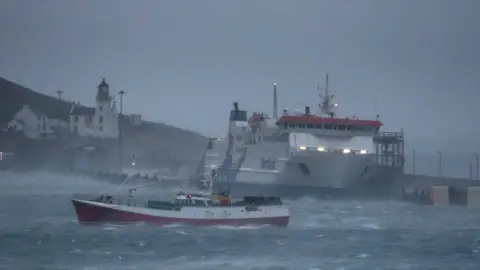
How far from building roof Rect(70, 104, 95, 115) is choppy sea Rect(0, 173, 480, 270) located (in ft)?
10.2

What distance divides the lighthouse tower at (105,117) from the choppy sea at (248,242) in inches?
154

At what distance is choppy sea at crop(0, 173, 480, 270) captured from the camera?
10.8m

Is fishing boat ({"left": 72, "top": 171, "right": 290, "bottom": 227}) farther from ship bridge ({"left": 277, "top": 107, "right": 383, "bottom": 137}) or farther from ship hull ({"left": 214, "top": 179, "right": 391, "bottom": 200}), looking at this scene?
ship bridge ({"left": 277, "top": 107, "right": 383, "bottom": 137})

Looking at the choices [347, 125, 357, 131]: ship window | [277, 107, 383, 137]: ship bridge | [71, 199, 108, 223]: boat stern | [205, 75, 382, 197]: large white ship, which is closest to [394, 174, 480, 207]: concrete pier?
[205, 75, 382, 197]: large white ship

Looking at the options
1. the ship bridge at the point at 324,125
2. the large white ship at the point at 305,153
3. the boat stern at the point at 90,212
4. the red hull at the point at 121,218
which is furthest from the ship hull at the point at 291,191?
the boat stern at the point at 90,212

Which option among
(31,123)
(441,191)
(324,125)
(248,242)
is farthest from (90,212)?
(441,191)

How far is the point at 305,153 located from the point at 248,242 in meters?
7.71

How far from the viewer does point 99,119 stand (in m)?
21.2

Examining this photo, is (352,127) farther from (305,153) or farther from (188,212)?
(188,212)

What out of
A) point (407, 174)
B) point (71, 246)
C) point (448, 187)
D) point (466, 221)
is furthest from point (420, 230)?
point (407, 174)

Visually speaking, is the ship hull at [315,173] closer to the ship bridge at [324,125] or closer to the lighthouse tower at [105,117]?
the ship bridge at [324,125]

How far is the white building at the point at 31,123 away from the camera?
1902 cm

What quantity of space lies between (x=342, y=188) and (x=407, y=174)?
8.16ft

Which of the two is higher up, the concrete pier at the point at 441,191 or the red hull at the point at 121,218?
the concrete pier at the point at 441,191
